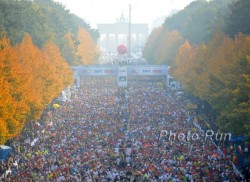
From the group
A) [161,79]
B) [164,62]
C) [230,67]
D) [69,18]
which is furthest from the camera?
[69,18]

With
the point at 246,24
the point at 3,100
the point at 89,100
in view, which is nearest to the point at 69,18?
the point at 89,100

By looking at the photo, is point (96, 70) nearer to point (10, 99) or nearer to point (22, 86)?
point (22, 86)

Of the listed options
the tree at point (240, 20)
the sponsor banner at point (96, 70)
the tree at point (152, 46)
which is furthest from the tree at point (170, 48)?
the tree at point (240, 20)

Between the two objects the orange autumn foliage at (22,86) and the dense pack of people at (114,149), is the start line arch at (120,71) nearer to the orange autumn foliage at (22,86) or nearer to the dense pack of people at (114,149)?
the orange autumn foliage at (22,86)

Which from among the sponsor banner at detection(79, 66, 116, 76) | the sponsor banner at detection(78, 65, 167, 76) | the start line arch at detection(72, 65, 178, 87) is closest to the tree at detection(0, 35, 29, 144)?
the start line arch at detection(72, 65, 178, 87)

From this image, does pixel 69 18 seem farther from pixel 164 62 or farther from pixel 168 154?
pixel 168 154

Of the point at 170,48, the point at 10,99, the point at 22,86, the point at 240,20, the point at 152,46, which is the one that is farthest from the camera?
the point at 152,46

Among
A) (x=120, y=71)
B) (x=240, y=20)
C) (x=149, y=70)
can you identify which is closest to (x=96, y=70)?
(x=120, y=71)
